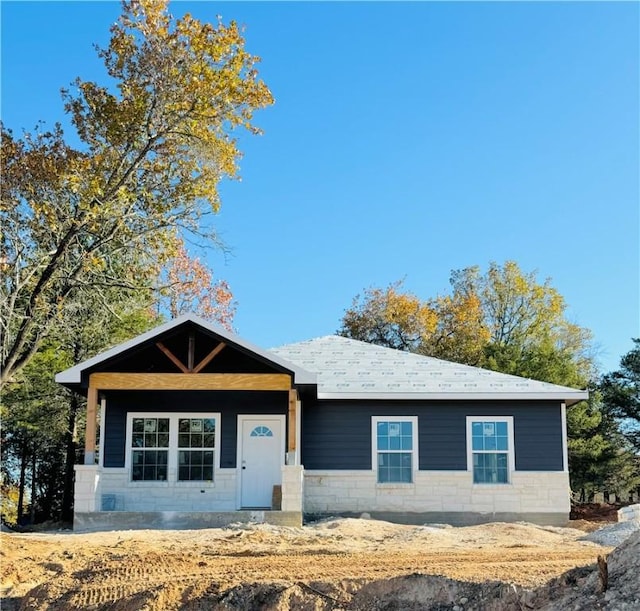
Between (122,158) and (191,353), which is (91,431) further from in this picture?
(122,158)

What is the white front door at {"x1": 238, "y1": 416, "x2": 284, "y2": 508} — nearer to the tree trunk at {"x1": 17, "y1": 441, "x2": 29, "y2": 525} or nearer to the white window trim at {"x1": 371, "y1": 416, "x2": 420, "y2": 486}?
the white window trim at {"x1": 371, "y1": 416, "x2": 420, "y2": 486}

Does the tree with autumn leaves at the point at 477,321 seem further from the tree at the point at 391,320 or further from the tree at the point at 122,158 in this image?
the tree at the point at 122,158

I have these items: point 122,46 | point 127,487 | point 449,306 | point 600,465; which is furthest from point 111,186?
point 449,306

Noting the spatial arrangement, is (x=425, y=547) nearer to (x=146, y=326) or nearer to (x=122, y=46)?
(x=122, y=46)

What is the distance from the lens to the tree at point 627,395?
30.0 m

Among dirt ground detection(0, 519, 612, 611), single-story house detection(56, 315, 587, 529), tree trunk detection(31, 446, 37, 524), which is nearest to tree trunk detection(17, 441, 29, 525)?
tree trunk detection(31, 446, 37, 524)

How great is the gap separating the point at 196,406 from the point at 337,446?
312cm

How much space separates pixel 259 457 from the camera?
17.5 m

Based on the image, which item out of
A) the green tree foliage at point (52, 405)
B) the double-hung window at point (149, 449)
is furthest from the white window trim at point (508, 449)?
the green tree foliage at point (52, 405)

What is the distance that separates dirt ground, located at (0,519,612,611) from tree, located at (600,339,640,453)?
16612 millimetres

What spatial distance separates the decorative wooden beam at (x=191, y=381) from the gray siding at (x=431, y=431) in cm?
173

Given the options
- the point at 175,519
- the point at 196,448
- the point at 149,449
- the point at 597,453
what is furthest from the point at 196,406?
the point at 597,453

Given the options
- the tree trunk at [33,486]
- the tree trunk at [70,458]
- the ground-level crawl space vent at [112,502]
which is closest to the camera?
the ground-level crawl space vent at [112,502]

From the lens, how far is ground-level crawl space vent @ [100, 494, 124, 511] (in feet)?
55.7
